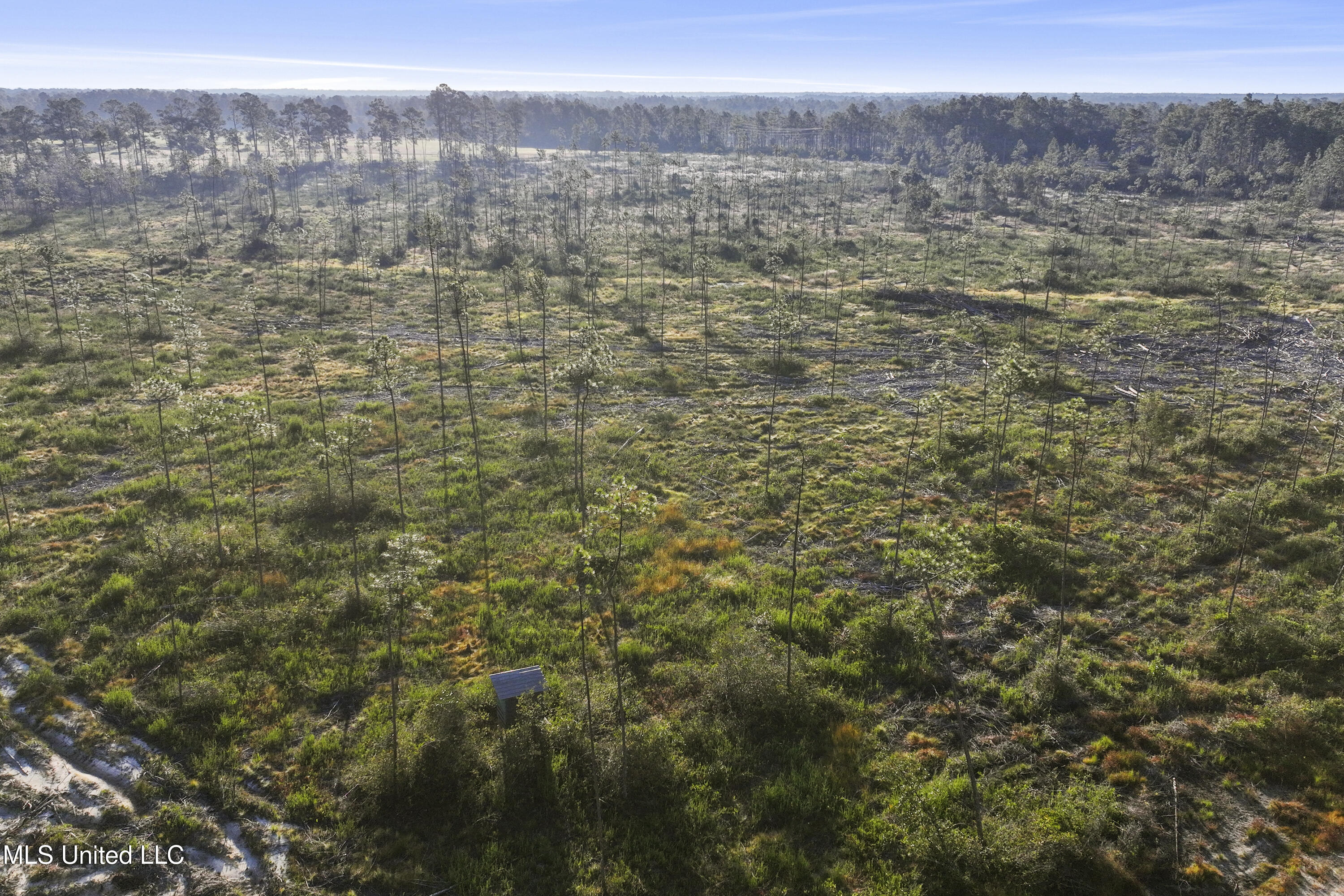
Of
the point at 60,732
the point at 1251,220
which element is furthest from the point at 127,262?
the point at 1251,220

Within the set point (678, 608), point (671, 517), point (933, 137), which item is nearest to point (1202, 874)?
point (678, 608)

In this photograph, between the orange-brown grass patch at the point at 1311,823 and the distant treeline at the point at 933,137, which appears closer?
the orange-brown grass patch at the point at 1311,823

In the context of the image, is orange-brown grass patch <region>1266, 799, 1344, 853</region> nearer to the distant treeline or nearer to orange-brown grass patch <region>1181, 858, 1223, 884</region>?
orange-brown grass patch <region>1181, 858, 1223, 884</region>

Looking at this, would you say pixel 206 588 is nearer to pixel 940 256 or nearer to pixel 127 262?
pixel 127 262

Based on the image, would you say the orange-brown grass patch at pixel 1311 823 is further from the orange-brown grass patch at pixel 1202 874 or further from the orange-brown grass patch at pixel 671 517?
the orange-brown grass patch at pixel 671 517

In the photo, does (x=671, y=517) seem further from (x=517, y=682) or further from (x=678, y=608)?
(x=517, y=682)

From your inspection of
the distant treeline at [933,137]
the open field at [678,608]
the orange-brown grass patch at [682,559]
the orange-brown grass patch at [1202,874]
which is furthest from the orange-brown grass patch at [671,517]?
the distant treeline at [933,137]

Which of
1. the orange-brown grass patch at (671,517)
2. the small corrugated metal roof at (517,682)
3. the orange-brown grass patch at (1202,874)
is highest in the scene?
the small corrugated metal roof at (517,682)
